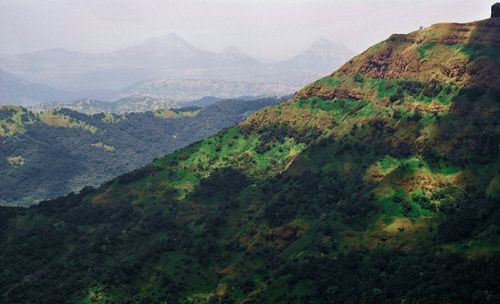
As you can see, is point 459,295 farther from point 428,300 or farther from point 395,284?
point 395,284

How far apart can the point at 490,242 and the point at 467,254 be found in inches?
316

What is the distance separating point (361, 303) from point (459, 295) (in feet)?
109

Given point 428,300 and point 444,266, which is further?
point 444,266

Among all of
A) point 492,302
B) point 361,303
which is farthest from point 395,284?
point 492,302

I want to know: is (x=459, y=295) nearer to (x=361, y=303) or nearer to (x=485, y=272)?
(x=485, y=272)

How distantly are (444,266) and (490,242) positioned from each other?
683 inches

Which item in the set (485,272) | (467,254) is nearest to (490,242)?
(467,254)

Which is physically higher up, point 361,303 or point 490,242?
point 490,242

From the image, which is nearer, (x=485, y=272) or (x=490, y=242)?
(x=485, y=272)

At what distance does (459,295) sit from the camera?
16975 cm

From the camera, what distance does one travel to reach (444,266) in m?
196

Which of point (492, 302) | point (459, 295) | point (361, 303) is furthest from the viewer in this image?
point (361, 303)

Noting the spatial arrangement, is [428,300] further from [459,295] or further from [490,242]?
[490,242]

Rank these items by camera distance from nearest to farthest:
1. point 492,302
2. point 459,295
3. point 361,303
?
point 492,302, point 459,295, point 361,303
